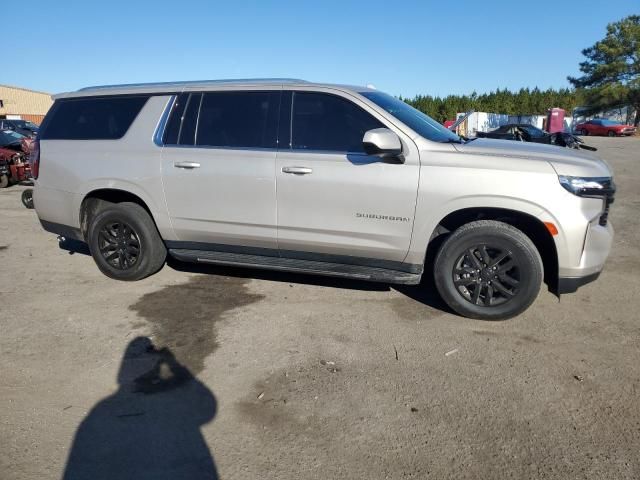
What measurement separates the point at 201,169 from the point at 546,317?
3.34m

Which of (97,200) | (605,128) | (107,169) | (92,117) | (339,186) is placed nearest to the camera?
(339,186)

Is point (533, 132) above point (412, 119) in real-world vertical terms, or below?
below

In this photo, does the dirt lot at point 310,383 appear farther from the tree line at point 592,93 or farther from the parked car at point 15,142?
the tree line at point 592,93

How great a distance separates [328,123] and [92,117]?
2.59 m

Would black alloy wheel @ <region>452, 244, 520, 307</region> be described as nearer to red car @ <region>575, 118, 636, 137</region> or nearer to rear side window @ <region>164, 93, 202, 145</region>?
rear side window @ <region>164, 93, 202, 145</region>

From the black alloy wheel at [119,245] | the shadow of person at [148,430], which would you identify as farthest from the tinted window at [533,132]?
the shadow of person at [148,430]

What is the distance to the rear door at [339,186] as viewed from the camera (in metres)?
4.09

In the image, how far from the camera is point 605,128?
39.1m

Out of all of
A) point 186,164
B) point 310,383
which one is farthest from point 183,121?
point 310,383

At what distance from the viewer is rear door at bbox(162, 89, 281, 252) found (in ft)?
14.6

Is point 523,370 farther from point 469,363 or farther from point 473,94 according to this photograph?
point 473,94

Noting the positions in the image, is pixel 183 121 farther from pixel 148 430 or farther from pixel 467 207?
pixel 148 430

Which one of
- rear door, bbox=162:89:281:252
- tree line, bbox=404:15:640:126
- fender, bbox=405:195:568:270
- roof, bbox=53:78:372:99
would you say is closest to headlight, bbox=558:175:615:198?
fender, bbox=405:195:568:270

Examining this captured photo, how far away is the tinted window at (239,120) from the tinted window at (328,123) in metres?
0.22
